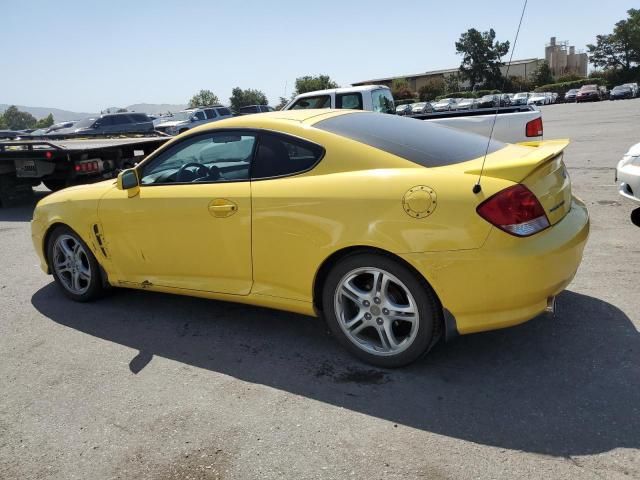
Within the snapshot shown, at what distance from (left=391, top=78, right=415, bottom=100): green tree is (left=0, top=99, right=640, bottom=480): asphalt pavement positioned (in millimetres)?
68568

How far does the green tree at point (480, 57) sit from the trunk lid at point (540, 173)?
66.7 m

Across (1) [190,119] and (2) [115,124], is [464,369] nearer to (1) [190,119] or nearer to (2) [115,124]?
(1) [190,119]

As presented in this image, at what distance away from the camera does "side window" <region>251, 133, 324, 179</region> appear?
3.53m

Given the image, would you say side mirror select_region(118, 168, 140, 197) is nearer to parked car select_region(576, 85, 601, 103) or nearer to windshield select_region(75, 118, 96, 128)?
windshield select_region(75, 118, 96, 128)

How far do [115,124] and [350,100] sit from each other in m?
16.1

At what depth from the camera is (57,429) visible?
9.92 feet

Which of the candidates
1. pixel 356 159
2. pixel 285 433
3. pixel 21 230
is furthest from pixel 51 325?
pixel 21 230

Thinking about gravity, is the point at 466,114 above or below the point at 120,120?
below

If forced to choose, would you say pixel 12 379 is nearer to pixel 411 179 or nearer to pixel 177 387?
pixel 177 387

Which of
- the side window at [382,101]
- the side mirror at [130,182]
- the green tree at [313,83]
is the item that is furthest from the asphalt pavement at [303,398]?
the green tree at [313,83]

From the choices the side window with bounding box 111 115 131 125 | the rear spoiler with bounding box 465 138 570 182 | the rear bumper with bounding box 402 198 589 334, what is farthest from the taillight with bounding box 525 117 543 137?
the side window with bounding box 111 115 131 125

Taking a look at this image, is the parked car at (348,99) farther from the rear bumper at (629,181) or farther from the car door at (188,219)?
the car door at (188,219)

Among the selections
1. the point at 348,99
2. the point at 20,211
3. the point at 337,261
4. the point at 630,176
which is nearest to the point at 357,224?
the point at 337,261

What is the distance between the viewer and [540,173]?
10.3 feet
